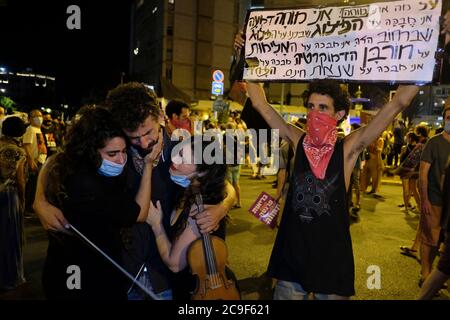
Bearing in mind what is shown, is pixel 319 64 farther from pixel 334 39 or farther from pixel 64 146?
pixel 64 146

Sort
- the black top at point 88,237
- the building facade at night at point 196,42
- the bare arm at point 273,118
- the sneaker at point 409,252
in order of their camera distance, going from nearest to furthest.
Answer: the black top at point 88,237
the bare arm at point 273,118
the sneaker at point 409,252
the building facade at night at point 196,42

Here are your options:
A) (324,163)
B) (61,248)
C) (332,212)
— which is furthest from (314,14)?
(61,248)

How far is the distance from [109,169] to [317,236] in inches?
53.6

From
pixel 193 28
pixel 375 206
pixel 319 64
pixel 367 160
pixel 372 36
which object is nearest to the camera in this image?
pixel 372 36

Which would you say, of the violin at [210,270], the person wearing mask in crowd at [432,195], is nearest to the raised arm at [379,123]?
the violin at [210,270]

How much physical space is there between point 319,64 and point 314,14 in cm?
40

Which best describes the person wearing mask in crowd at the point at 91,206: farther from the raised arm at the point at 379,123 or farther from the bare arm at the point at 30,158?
the bare arm at the point at 30,158

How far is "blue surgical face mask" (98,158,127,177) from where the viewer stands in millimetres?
2250

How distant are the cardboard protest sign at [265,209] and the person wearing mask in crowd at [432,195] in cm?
243

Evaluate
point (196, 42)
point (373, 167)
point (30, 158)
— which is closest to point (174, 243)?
point (30, 158)

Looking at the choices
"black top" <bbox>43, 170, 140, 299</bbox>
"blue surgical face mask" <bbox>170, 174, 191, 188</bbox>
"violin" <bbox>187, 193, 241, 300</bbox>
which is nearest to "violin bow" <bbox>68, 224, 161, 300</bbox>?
"black top" <bbox>43, 170, 140, 299</bbox>

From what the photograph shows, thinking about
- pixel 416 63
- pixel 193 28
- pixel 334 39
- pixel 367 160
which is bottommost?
pixel 367 160

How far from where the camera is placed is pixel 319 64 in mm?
3207

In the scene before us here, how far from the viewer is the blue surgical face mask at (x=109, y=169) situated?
225 cm
